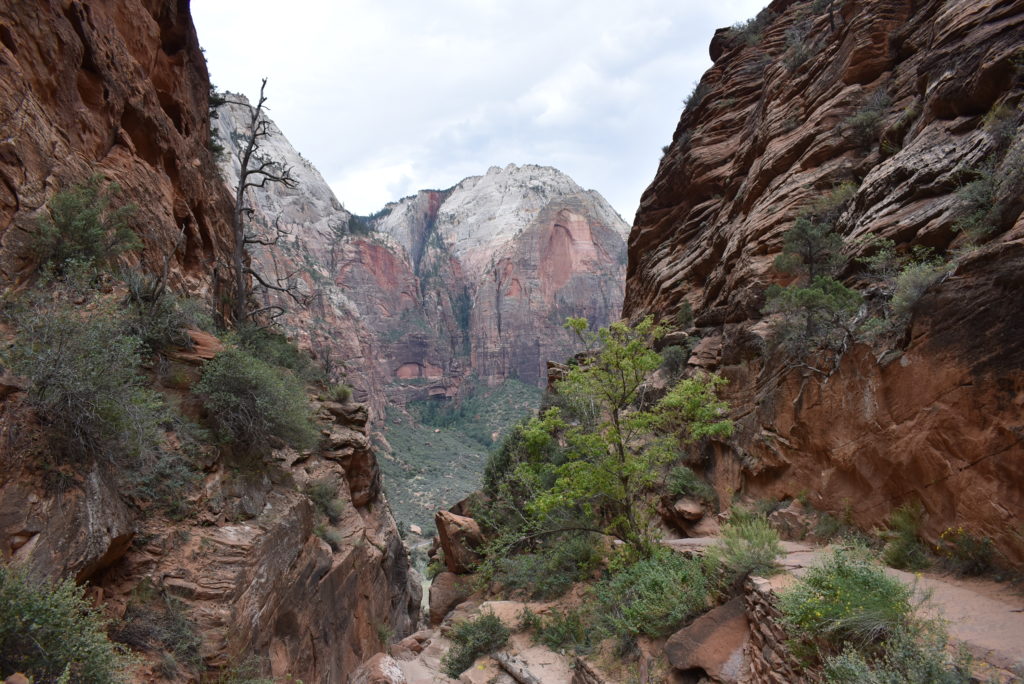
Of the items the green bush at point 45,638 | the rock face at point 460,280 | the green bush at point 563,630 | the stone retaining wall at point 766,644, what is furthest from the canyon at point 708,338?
the rock face at point 460,280

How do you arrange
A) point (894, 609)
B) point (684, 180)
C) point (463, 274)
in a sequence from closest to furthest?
point (894, 609) → point (684, 180) → point (463, 274)

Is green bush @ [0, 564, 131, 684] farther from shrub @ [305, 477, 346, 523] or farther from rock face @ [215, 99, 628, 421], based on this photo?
rock face @ [215, 99, 628, 421]

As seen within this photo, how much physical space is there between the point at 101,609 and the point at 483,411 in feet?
270

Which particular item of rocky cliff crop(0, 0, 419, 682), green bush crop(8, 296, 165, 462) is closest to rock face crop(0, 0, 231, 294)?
rocky cliff crop(0, 0, 419, 682)

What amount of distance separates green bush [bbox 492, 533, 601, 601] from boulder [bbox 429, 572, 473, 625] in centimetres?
541

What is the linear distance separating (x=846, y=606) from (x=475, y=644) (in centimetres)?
763

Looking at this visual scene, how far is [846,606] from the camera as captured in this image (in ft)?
12.3

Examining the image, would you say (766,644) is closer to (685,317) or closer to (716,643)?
(716,643)

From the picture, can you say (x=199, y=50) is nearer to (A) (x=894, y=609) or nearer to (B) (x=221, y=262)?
(B) (x=221, y=262)

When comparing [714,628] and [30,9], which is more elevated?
[30,9]

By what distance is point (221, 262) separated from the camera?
14992mm

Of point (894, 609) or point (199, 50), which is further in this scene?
point (199, 50)

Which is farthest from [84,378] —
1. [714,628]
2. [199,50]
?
[199,50]

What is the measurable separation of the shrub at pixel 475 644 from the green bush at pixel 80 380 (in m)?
6.98
